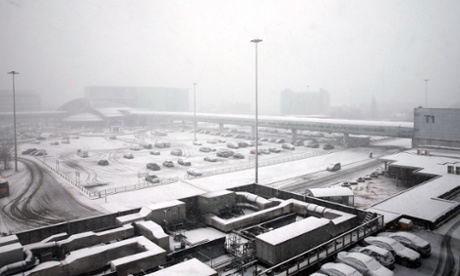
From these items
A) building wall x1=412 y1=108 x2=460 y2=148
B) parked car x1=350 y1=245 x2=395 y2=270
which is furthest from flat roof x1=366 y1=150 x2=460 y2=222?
building wall x1=412 y1=108 x2=460 y2=148

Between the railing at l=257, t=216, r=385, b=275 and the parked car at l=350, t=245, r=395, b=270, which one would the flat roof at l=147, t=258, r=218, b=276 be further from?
the parked car at l=350, t=245, r=395, b=270

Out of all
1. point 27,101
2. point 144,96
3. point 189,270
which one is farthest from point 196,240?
point 144,96

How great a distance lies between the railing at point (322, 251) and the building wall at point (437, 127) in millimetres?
33645

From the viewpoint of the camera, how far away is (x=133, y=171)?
38750 millimetres

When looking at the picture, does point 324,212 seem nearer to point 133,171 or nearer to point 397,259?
point 397,259

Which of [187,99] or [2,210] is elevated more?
[187,99]

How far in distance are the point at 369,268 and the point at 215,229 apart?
6.87 m

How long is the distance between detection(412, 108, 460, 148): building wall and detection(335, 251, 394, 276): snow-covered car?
1479 inches

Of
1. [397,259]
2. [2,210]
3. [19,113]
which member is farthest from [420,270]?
[19,113]

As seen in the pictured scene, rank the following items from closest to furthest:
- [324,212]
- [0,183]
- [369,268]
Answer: [369,268] < [324,212] < [0,183]

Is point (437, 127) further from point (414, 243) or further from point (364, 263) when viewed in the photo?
point (364, 263)

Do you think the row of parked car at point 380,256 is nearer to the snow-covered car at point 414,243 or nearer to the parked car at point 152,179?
the snow-covered car at point 414,243

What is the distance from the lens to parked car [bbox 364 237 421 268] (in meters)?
12.1

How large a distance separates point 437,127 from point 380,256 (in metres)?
38.4
